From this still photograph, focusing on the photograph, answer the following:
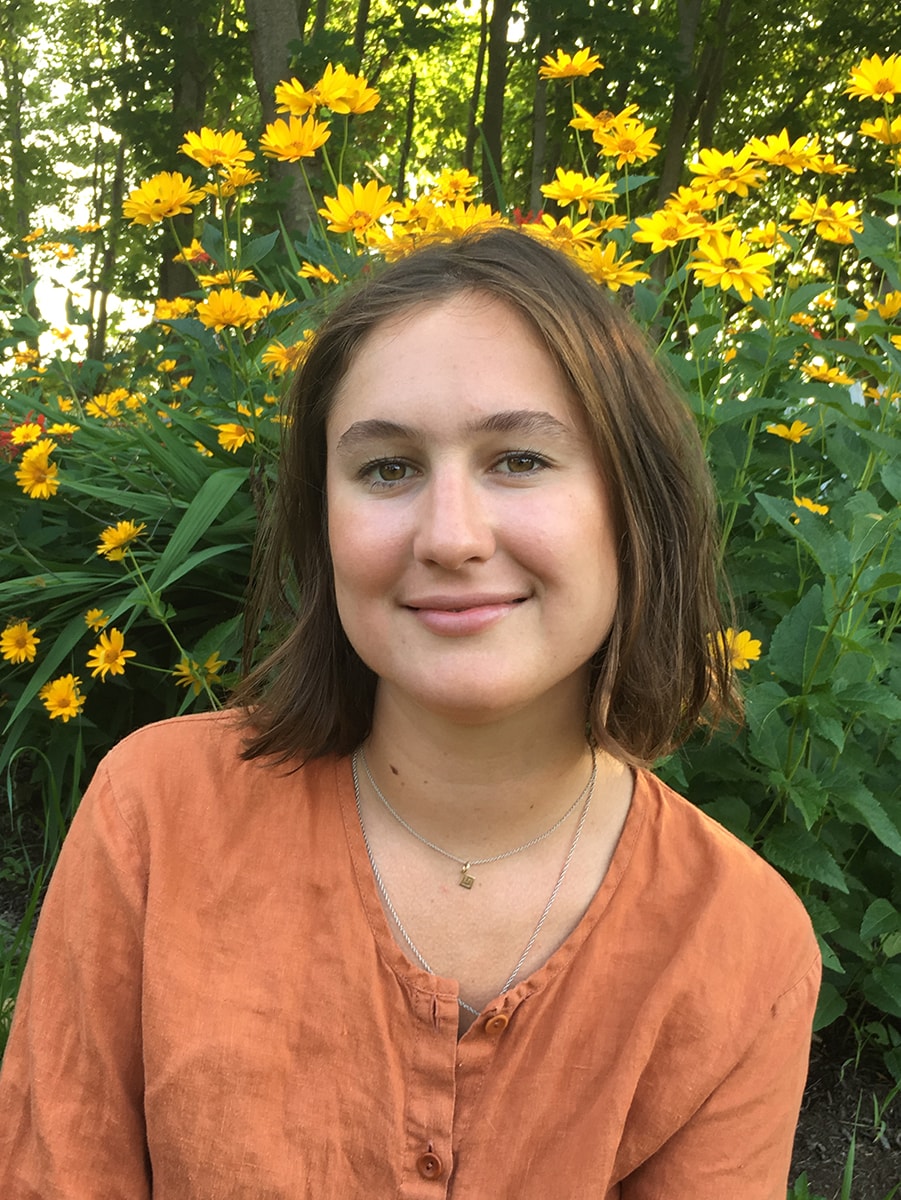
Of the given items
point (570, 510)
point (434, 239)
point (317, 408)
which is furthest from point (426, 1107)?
point (434, 239)

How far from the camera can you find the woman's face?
1.08 metres

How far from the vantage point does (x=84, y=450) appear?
2697mm

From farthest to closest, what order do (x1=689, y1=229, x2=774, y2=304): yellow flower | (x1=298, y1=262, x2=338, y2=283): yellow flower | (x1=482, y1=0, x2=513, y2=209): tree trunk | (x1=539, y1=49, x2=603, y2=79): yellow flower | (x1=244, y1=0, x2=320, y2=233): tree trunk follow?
(x1=482, y1=0, x2=513, y2=209): tree trunk, (x1=244, y1=0, x2=320, y2=233): tree trunk, (x1=539, y1=49, x2=603, y2=79): yellow flower, (x1=298, y1=262, x2=338, y2=283): yellow flower, (x1=689, y1=229, x2=774, y2=304): yellow flower

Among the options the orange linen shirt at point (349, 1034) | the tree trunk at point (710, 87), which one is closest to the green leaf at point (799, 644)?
the orange linen shirt at point (349, 1034)

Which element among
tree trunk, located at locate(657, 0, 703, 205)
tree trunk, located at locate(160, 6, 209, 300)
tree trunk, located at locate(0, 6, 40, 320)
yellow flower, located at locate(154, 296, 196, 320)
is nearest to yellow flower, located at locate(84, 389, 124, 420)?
yellow flower, located at locate(154, 296, 196, 320)

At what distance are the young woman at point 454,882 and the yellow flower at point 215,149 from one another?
737mm

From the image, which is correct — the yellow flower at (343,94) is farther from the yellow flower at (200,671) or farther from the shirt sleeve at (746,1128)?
the shirt sleeve at (746,1128)

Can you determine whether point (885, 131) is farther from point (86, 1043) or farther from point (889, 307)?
point (86, 1043)

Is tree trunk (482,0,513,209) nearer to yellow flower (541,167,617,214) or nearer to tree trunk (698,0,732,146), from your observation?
tree trunk (698,0,732,146)

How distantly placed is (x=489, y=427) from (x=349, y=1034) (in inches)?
26.2

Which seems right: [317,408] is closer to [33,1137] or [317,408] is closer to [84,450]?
[33,1137]

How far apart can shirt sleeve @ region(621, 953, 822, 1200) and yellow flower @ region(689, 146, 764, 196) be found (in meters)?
1.22

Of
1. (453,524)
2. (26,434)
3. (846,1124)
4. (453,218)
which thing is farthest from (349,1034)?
(26,434)

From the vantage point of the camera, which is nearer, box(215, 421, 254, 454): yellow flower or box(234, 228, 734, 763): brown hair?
box(234, 228, 734, 763): brown hair
